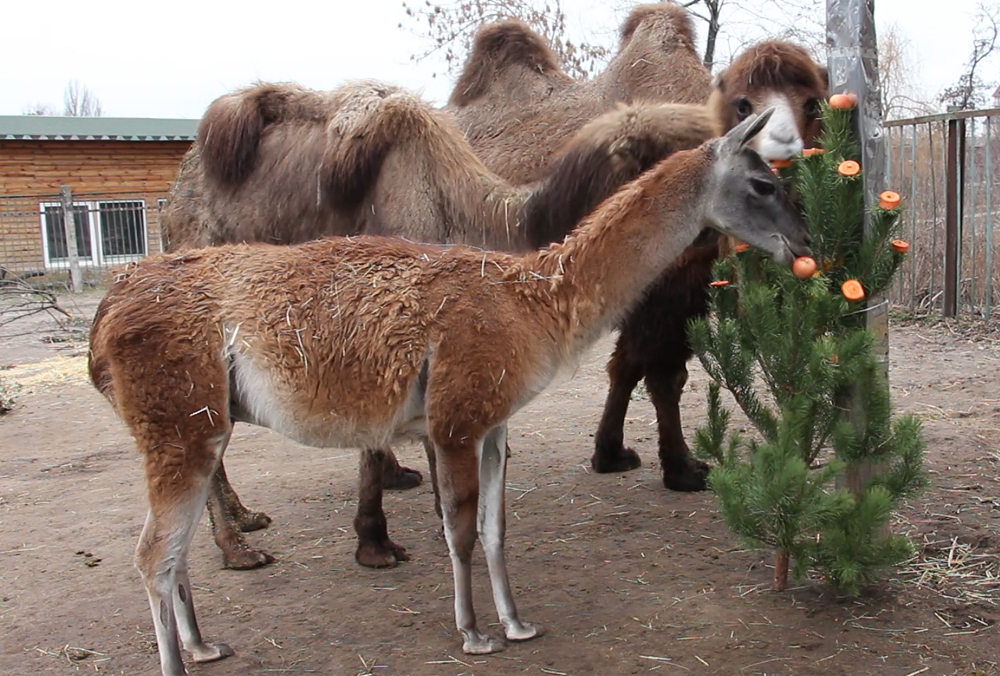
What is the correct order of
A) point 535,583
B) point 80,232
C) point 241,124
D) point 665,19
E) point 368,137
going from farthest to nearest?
point 80,232 → point 665,19 → point 241,124 → point 368,137 → point 535,583

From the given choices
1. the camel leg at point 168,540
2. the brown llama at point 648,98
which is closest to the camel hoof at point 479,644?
Answer: the camel leg at point 168,540

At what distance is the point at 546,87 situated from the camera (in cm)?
704

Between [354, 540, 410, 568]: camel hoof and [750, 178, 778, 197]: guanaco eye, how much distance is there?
2382mm

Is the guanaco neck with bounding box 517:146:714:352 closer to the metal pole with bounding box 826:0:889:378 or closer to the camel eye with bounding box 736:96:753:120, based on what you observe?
the metal pole with bounding box 826:0:889:378

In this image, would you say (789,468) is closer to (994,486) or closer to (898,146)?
(994,486)

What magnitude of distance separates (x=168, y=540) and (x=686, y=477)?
2.96 m

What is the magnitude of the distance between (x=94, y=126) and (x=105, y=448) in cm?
2027

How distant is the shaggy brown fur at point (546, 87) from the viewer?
21.0 feet

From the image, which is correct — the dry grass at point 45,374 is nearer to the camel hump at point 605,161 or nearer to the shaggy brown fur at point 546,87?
the shaggy brown fur at point 546,87

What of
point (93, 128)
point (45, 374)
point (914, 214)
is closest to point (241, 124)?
point (45, 374)

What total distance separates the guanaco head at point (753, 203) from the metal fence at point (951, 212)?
6.77 m

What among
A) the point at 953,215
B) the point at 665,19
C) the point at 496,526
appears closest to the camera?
the point at 496,526

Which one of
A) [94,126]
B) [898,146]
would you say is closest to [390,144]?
[898,146]

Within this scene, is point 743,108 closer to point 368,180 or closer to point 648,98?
point 648,98
